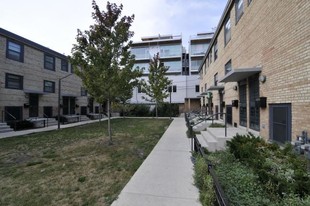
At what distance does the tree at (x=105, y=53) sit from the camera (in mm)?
8125

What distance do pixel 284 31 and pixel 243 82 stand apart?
13.5ft

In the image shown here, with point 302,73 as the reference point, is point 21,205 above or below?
below

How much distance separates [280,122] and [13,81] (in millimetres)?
18852

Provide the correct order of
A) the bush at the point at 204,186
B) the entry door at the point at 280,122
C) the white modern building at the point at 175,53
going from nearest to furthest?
1. the bush at the point at 204,186
2. the entry door at the point at 280,122
3. the white modern building at the point at 175,53

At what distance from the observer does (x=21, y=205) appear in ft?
11.5

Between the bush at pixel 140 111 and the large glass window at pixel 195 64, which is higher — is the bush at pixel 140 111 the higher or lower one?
the lower one

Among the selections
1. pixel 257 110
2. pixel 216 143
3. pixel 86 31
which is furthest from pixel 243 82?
pixel 86 31

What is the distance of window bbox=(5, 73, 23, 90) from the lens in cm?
1512

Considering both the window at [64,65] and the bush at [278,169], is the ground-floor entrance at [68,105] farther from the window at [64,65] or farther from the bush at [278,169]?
the bush at [278,169]

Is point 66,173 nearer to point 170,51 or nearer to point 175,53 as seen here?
point 175,53

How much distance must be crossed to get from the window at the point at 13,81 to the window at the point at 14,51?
58.7 inches

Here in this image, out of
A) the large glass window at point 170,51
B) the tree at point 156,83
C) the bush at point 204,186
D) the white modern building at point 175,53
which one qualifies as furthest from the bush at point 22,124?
the large glass window at point 170,51

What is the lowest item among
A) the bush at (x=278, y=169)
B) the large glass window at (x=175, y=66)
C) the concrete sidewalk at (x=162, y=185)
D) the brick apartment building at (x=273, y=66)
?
the concrete sidewalk at (x=162, y=185)

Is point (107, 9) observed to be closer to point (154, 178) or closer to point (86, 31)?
point (86, 31)
